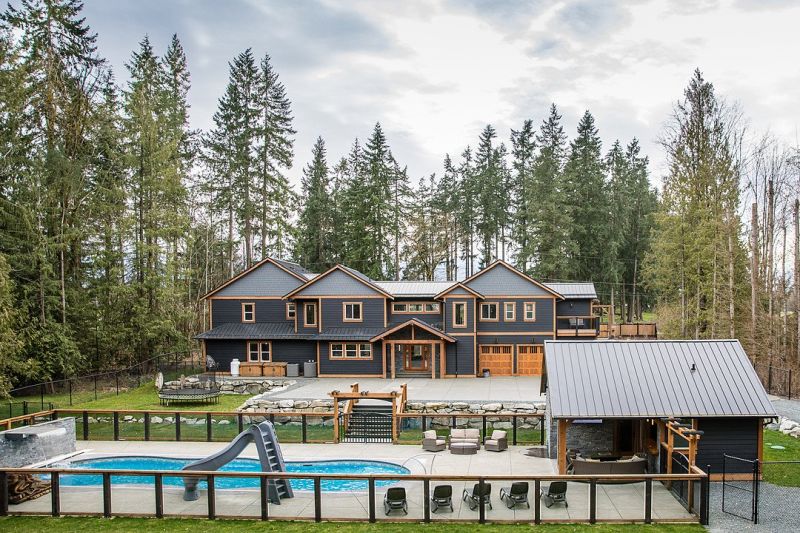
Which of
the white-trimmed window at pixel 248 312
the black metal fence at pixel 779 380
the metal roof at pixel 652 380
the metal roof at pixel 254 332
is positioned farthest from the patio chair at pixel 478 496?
the white-trimmed window at pixel 248 312

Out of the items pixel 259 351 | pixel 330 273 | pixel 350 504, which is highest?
pixel 330 273

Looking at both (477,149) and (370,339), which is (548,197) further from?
(370,339)

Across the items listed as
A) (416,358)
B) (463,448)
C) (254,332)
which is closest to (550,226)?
(416,358)

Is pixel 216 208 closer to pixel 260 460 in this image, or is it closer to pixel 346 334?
pixel 346 334

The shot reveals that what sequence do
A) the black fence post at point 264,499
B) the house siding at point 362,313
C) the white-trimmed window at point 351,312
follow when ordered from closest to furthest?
the black fence post at point 264,499 < the house siding at point 362,313 < the white-trimmed window at point 351,312

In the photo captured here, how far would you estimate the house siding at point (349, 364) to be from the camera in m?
32.0

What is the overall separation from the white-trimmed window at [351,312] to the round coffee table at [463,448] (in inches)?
632

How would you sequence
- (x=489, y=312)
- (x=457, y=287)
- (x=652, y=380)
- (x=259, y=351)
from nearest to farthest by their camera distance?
(x=652, y=380)
(x=457, y=287)
(x=489, y=312)
(x=259, y=351)

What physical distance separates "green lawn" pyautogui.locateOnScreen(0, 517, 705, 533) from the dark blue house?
19.1m

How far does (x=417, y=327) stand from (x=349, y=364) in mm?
4127

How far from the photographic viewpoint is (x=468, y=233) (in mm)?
51344

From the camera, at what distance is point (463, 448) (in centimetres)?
1736

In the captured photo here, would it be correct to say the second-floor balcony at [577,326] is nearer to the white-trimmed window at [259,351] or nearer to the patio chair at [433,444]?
the white-trimmed window at [259,351]

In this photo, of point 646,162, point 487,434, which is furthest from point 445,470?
point 646,162
